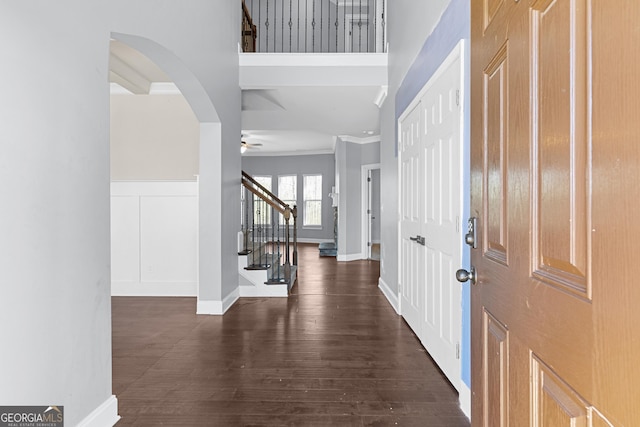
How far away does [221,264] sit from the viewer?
407 cm

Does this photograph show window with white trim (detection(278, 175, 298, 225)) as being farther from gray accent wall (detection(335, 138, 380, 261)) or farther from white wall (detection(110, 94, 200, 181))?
white wall (detection(110, 94, 200, 181))

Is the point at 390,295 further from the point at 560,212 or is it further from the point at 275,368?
the point at 560,212

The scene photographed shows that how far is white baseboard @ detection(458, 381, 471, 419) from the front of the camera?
80.9 inches

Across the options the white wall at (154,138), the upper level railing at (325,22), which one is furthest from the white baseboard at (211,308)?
the upper level railing at (325,22)

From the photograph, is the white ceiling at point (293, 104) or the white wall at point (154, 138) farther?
the white wall at point (154, 138)

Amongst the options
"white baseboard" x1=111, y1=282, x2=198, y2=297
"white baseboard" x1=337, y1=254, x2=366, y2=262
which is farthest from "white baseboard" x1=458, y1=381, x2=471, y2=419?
"white baseboard" x1=337, y1=254, x2=366, y2=262

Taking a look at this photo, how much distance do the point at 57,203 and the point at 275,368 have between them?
177 cm

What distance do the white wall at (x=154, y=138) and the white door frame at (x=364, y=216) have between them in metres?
4.51

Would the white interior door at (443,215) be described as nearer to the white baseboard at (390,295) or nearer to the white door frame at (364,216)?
the white baseboard at (390,295)

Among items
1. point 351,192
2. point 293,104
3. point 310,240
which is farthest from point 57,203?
point 310,240

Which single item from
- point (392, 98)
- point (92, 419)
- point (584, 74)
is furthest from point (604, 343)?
point (392, 98)

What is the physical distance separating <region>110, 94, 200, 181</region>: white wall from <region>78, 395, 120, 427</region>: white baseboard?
10.7ft

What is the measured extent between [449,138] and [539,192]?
172cm

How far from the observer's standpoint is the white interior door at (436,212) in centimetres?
229
